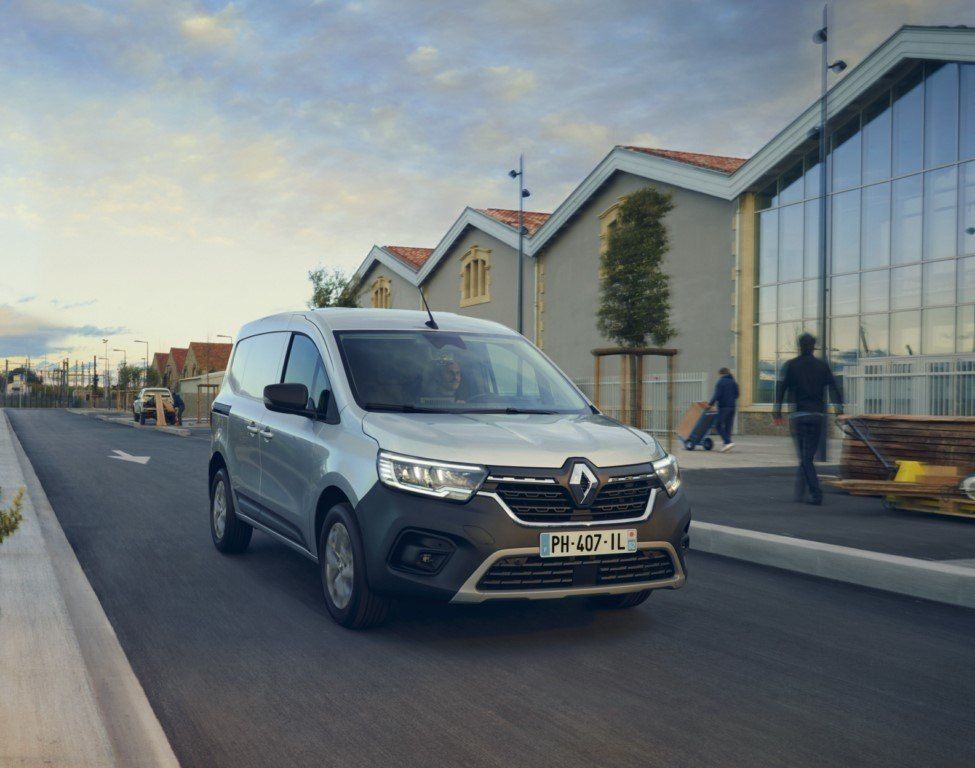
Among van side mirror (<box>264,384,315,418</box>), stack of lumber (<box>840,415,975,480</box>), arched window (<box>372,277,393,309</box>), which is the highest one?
arched window (<box>372,277,393,309</box>)

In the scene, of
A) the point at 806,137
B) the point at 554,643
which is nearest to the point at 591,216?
the point at 806,137

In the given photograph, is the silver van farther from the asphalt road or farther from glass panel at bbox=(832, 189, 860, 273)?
glass panel at bbox=(832, 189, 860, 273)

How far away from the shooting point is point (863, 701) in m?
3.99

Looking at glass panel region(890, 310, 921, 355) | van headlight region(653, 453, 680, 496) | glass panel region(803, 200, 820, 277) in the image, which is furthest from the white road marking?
glass panel region(803, 200, 820, 277)

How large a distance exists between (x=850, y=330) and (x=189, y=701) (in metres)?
24.3

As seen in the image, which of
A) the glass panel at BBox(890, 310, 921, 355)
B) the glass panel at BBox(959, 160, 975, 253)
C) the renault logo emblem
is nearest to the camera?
the renault logo emblem

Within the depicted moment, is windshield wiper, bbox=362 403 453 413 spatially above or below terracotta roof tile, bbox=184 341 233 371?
below

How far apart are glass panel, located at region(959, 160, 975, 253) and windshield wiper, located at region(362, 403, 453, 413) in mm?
20765

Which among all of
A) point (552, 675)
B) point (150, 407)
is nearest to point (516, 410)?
point (552, 675)

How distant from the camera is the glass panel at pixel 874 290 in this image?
964 inches

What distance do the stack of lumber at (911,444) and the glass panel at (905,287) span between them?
1498 centimetres

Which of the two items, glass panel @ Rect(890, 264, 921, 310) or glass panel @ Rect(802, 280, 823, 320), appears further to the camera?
glass panel @ Rect(802, 280, 823, 320)

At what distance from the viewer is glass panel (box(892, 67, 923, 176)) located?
78.8 feet

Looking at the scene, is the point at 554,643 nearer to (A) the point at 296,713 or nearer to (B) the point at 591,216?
(A) the point at 296,713
